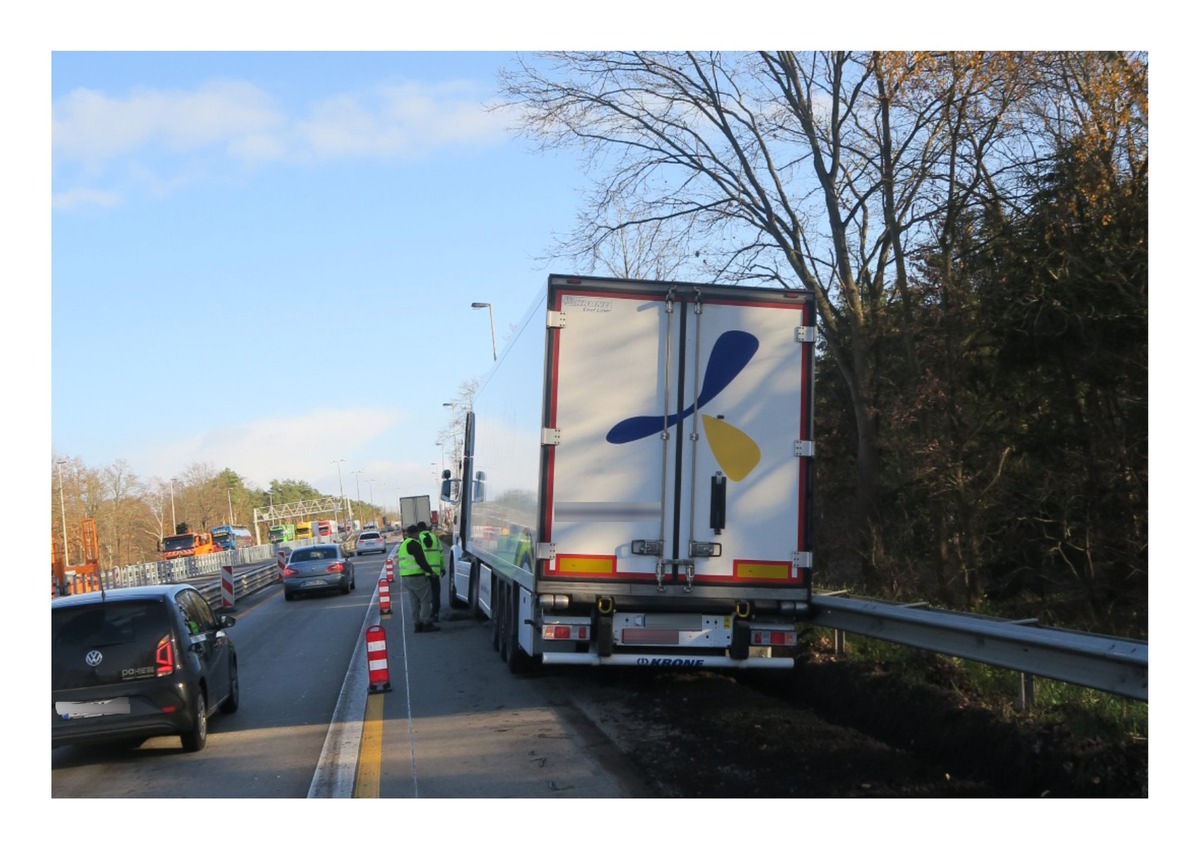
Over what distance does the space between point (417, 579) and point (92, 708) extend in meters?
9.77

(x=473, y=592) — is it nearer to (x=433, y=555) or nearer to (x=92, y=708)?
Answer: (x=433, y=555)

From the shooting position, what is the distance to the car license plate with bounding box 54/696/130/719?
29.2ft

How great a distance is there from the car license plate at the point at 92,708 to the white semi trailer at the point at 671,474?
11.1ft

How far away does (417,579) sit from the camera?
18.7 m

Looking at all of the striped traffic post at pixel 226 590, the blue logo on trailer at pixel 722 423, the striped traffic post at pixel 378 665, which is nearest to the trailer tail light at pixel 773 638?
the blue logo on trailer at pixel 722 423

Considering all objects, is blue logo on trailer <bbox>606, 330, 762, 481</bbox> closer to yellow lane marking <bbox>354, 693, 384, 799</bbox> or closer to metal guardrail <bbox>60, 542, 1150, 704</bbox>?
metal guardrail <bbox>60, 542, 1150, 704</bbox>

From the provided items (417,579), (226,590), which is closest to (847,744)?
(417,579)

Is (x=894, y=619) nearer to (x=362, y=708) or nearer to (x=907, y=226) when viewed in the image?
(x=362, y=708)

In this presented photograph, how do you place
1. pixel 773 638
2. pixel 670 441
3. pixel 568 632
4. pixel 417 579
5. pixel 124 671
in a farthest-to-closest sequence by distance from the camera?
pixel 417 579 < pixel 773 638 < pixel 568 632 < pixel 670 441 < pixel 124 671

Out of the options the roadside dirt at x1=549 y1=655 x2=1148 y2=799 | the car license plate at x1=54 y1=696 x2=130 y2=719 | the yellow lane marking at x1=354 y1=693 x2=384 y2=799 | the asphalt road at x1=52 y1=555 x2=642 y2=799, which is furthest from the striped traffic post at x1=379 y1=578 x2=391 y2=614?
the car license plate at x1=54 y1=696 x2=130 y2=719

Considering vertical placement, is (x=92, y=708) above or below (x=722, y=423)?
below

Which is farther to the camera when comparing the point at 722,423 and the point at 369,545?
the point at 369,545

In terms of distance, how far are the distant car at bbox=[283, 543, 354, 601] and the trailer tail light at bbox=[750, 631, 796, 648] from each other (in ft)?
71.6

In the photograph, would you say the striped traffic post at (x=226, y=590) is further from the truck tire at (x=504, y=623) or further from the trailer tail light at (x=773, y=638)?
the trailer tail light at (x=773, y=638)
